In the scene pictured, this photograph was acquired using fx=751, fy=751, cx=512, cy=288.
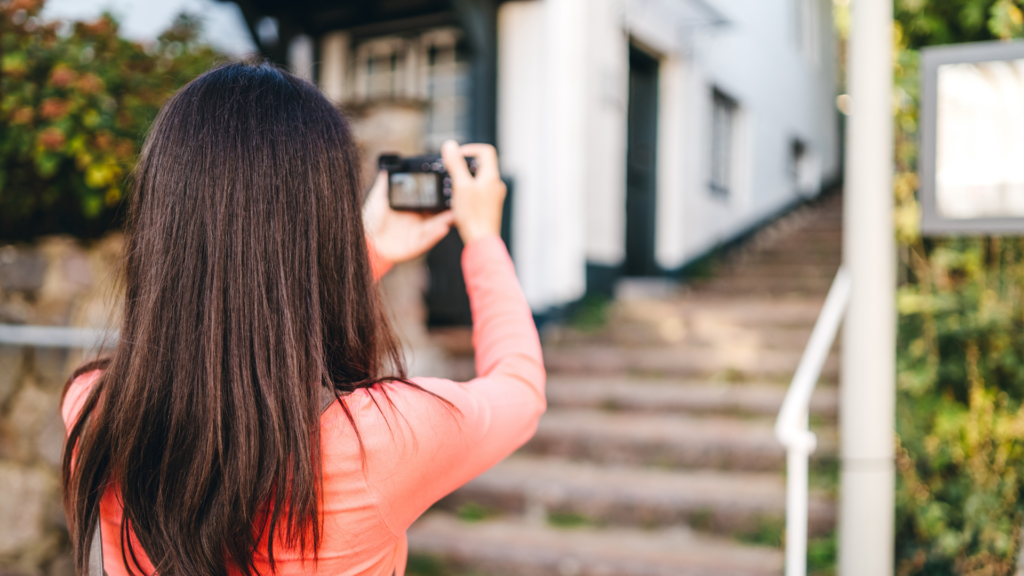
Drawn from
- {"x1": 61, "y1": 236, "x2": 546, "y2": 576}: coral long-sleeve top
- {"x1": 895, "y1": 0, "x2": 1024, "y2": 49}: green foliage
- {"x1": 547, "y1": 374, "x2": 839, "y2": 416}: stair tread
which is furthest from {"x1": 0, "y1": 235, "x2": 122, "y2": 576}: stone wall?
{"x1": 895, "y1": 0, "x2": 1024, "y2": 49}: green foliage

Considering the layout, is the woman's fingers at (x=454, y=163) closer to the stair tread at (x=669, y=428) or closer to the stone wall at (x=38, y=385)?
the stone wall at (x=38, y=385)

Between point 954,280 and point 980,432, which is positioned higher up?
point 954,280

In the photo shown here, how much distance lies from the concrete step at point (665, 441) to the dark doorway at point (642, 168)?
2.82 meters

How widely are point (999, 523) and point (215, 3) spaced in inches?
199

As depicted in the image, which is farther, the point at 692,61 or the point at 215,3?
the point at 692,61

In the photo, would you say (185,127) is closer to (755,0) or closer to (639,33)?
(639,33)

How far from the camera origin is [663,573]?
3061 millimetres

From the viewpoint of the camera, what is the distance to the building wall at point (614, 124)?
545cm

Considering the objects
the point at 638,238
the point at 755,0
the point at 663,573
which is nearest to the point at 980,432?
the point at 663,573

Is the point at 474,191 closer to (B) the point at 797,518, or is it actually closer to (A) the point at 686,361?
(B) the point at 797,518

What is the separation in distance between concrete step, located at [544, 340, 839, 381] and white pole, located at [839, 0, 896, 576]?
2.13 meters

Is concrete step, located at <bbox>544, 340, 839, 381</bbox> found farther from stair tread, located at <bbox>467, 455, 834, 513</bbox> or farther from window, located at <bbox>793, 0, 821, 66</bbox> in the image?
window, located at <bbox>793, 0, 821, 66</bbox>

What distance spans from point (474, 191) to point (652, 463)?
3092mm

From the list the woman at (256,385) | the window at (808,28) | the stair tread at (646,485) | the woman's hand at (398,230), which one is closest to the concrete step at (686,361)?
the stair tread at (646,485)
